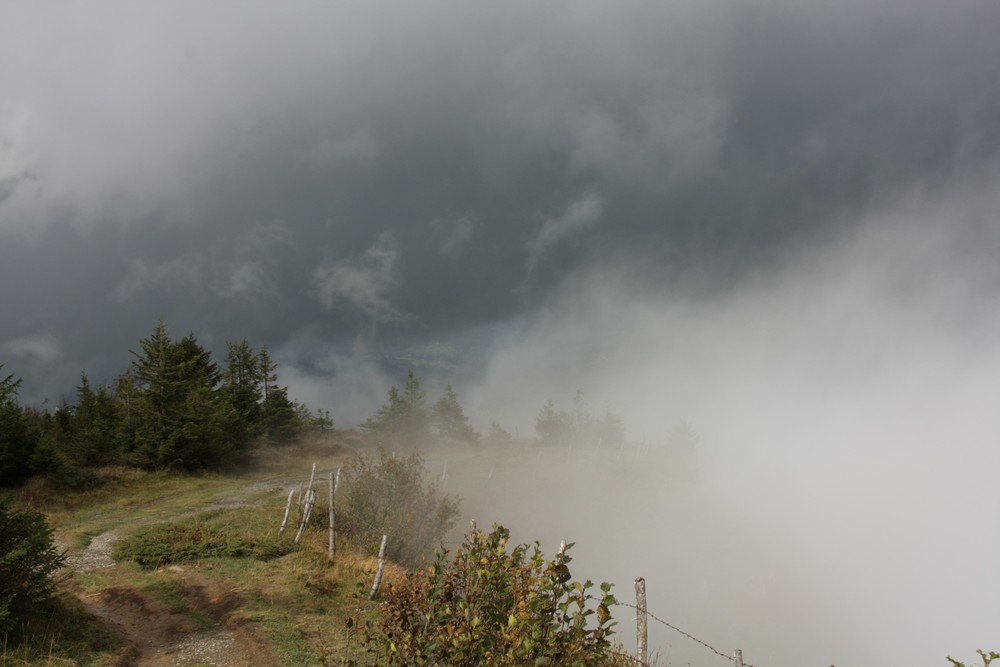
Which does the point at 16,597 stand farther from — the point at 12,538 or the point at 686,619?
the point at 686,619

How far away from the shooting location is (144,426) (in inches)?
1439

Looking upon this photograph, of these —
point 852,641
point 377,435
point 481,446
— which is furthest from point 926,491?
point 377,435

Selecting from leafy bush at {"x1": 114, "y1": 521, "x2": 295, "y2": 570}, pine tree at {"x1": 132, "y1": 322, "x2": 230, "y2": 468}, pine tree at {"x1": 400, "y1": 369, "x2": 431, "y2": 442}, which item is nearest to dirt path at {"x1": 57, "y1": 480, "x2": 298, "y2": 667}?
leafy bush at {"x1": 114, "y1": 521, "x2": 295, "y2": 570}

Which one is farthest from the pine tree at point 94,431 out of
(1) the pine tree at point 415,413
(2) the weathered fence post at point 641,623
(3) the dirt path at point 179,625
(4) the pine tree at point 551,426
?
(4) the pine tree at point 551,426

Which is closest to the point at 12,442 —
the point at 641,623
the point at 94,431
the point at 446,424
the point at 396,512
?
the point at 94,431

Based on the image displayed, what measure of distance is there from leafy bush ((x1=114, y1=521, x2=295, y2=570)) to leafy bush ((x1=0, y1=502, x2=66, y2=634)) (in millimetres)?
6602

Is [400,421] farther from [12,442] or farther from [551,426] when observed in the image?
[12,442]

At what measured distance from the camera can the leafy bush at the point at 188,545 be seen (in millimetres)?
18406

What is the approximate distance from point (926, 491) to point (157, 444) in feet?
506

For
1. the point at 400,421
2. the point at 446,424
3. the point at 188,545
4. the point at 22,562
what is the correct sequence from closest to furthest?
the point at 22,562, the point at 188,545, the point at 400,421, the point at 446,424

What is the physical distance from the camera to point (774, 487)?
278ft

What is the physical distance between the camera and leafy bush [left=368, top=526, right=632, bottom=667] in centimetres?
440

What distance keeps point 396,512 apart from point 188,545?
780 centimetres

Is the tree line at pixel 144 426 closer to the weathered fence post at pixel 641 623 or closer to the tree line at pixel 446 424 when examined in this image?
the tree line at pixel 446 424
